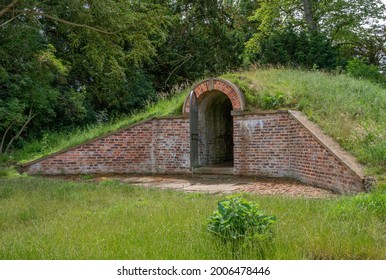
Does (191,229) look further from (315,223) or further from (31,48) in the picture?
(31,48)

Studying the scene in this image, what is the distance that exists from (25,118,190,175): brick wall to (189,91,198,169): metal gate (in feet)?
1.67

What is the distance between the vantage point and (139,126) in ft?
41.2

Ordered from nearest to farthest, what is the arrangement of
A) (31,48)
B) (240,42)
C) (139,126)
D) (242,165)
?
(242,165), (139,126), (31,48), (240,42)

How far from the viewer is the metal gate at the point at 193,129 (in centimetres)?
1205

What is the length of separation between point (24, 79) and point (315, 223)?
1319cm

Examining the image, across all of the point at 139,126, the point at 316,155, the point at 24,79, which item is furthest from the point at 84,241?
the point at 24,79

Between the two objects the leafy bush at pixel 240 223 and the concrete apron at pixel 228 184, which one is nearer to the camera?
the leafy bush at pixel 240 223

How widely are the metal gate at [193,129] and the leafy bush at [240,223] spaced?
26.3ft

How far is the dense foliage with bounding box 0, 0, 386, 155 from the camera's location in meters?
11.6

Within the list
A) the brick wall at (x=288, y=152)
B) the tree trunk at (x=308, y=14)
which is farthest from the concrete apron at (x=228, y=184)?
the tree trunk at (x=308, y=14)

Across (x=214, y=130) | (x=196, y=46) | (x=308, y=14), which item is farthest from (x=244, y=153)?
(x=308, y=14)

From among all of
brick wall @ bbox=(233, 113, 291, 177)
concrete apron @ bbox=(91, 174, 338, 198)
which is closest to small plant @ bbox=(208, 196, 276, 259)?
concrete apron @ bbox=(91, 174, 338, 198)

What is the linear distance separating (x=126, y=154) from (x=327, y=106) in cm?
638

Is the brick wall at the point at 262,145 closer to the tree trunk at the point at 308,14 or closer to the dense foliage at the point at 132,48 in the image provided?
the dense foliage at the point at 132,48
